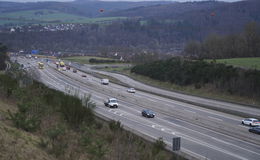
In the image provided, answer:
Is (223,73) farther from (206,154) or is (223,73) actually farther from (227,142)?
(206,154)

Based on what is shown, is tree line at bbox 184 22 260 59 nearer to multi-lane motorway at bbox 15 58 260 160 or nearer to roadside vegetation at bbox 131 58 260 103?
roadside vegetation at bbox 131 58 260 103

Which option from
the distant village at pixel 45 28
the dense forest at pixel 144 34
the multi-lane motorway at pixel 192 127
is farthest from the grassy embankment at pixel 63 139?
the distant village at pixel 45 28

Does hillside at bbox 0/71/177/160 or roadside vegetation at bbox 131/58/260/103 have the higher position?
hillside at bbox 0/71/177/160

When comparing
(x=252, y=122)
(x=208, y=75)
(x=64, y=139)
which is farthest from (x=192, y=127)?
(x=208, y=75)

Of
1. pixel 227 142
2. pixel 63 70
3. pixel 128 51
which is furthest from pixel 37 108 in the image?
pixel 128 51

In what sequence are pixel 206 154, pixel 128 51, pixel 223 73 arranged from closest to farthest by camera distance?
pixel 206 154 → pixel 223 73 → pixel 128 51

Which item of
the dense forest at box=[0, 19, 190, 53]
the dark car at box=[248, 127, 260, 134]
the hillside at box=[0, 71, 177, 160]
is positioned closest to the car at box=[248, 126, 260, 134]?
the dark car at box=[248, 127, 260, 134]
